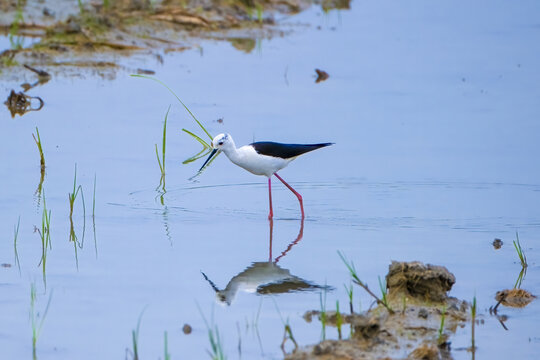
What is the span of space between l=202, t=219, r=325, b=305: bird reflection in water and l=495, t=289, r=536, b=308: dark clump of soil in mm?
1063

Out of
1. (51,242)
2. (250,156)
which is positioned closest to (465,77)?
(250,156)

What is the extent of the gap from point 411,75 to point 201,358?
25.5 feet

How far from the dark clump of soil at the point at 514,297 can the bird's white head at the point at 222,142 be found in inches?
114

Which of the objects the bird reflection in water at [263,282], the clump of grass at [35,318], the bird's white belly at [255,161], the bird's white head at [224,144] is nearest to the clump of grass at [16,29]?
the bird's white head at [224,144]

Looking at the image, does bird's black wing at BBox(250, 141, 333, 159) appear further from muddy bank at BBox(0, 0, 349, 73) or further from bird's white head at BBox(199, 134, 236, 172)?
muddy bank at BBox(0, 0, 349, 73)

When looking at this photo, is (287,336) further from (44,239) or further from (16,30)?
(16,30)

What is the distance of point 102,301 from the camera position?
607cm

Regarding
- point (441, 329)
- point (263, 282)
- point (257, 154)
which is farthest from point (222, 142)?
point (441, 329)

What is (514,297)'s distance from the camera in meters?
6.11

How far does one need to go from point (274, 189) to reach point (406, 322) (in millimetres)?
3566

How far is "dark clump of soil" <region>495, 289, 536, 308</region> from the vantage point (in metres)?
6.06

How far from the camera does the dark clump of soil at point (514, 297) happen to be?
19.9 ft

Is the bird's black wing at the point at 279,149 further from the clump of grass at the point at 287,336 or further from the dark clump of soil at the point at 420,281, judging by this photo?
the clump of grass at the point at 287,336

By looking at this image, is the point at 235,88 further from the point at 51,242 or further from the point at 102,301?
the point at 102,301
